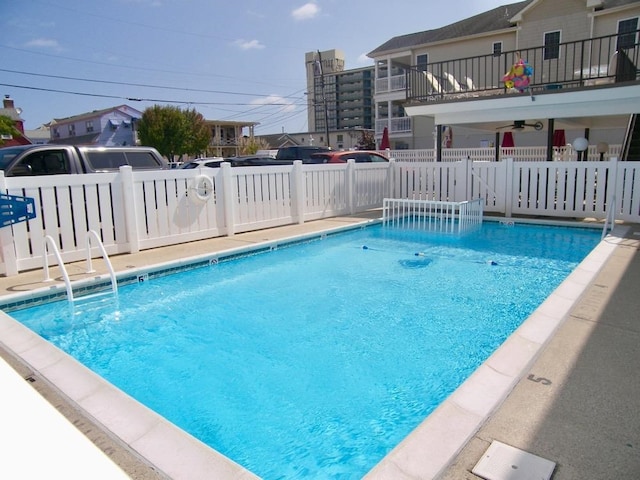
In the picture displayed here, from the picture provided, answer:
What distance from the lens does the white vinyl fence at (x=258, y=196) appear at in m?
6.41

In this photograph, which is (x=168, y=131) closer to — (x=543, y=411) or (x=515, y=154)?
(x=515, y=154)

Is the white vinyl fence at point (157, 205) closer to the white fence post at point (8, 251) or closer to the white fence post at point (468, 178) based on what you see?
the white fence post at point (8, 251)

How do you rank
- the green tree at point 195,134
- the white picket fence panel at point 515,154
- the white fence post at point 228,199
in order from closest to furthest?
the white fence post at point 228,199
the white picket fence panel at point 515,154
the green tree at point 195,134

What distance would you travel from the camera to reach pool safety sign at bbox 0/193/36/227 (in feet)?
18.4

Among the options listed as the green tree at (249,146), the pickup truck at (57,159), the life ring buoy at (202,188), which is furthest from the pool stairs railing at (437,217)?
the green tree at (249,146)

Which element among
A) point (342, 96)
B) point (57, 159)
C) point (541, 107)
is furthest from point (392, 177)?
point (342, 96)

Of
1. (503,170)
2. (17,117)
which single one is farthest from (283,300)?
(17,117)

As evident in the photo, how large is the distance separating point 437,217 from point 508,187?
1860 millimetres

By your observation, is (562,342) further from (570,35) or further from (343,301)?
(570,35)

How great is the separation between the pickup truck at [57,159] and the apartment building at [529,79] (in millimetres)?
8923

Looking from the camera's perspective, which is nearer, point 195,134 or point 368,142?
point 195,134

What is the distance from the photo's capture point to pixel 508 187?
10852mm

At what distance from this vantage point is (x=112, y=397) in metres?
2.79

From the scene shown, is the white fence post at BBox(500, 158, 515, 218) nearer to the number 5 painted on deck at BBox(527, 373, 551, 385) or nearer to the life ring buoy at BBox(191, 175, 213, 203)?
the life ring buoy at BBox(191, 175, 213, 203)
